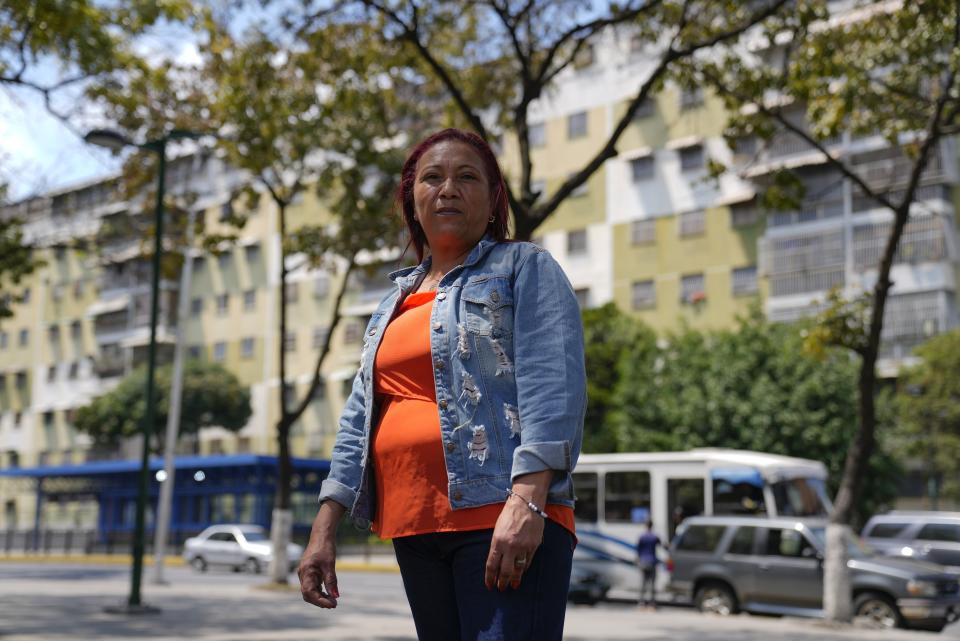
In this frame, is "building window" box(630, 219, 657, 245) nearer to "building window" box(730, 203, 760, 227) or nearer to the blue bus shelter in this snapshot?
"building window" box(730, 203, 760, 227)

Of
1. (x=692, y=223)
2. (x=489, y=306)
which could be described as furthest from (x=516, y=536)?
(x=692, y=223)

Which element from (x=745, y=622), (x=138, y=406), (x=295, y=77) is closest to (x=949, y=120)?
(x=745, y=622)

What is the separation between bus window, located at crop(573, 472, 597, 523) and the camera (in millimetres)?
22844

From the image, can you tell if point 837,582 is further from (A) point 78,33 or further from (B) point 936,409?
(B) point 936,409

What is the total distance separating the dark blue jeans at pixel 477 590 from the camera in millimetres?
2512

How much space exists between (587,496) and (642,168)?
22.8m

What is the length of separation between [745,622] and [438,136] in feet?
46.5

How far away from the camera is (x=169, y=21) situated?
43.6ft

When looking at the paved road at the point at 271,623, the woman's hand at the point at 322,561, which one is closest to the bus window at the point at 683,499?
the paved road at the point at 271,623

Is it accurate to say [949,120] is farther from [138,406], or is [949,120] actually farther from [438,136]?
[138,406]

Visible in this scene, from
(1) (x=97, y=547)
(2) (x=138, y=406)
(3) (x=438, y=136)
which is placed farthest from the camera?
(2) (x=138, y=406)

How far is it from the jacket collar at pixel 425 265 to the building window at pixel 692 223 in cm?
3966

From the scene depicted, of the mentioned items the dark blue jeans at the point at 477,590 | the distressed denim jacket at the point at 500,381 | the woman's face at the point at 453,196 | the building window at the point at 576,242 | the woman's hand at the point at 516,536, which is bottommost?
the dark blue jeans at the point at 477,590

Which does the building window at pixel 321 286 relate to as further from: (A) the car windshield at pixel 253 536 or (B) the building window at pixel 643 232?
(A) the car windshield at pixel 253 536
